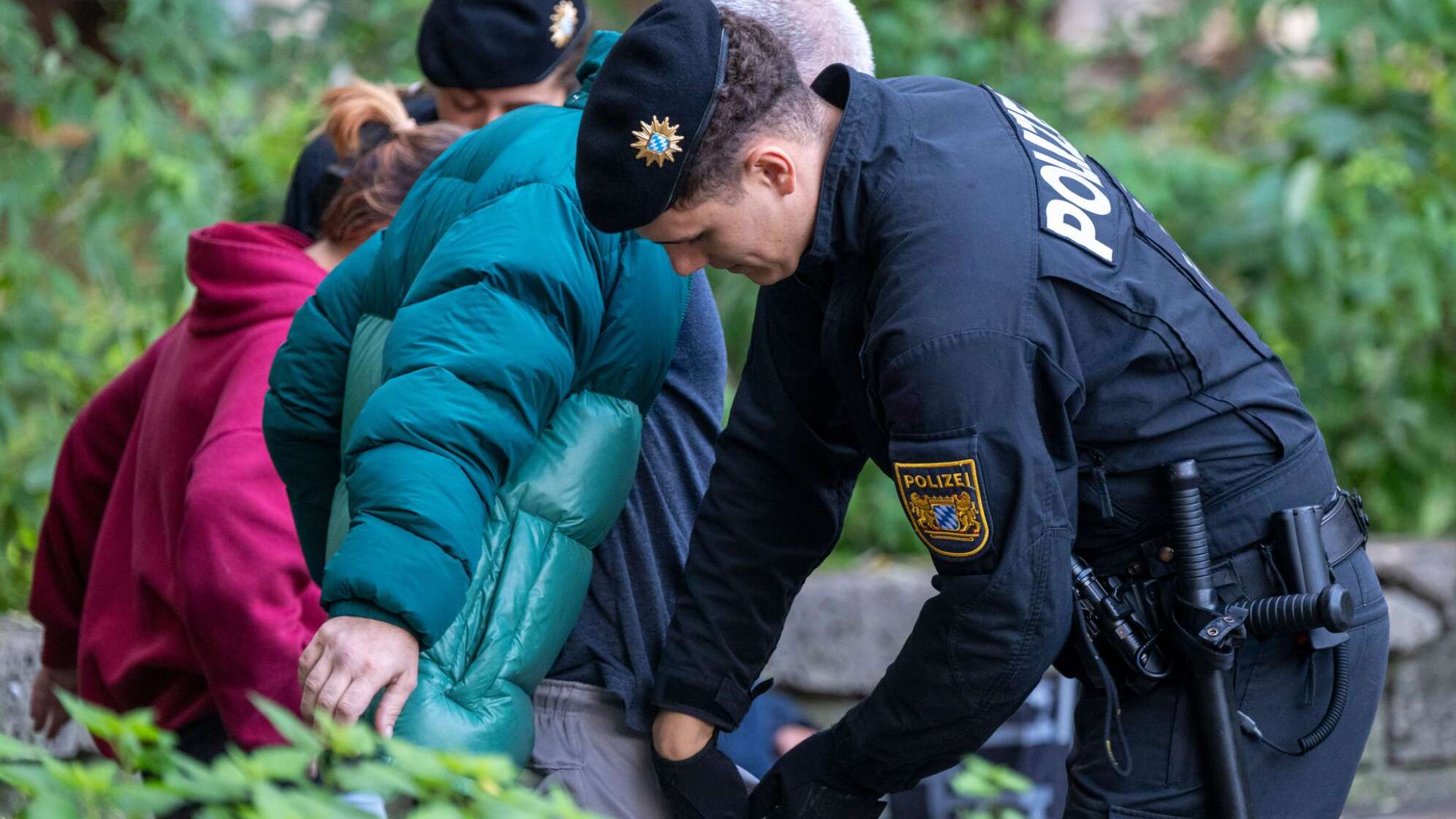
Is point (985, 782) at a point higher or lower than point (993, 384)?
lower

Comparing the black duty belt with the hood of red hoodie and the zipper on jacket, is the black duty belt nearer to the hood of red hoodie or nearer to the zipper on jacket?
the zipper on jacket

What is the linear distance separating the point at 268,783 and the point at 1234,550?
1214 mm

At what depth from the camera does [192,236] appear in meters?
2.64

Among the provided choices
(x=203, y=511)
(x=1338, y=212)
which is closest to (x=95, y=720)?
(x=203, y=511)

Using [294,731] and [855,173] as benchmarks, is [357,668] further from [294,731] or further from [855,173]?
[855,173]

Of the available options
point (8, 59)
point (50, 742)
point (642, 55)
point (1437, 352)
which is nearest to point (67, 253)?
point (8, 59)

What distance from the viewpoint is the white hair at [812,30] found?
2277 mm

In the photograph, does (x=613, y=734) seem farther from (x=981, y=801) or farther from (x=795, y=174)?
(x=981, y=801)

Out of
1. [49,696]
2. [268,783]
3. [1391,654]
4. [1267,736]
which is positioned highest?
[268,783]

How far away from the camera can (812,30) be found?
7.55 feet

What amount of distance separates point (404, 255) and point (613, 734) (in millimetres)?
727

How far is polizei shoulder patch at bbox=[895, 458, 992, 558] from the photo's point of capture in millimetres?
1663

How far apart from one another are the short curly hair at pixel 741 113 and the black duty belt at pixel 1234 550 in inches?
26.1

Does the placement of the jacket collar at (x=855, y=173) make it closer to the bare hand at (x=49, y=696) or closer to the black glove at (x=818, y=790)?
the black glove at (x=818, y=790)
